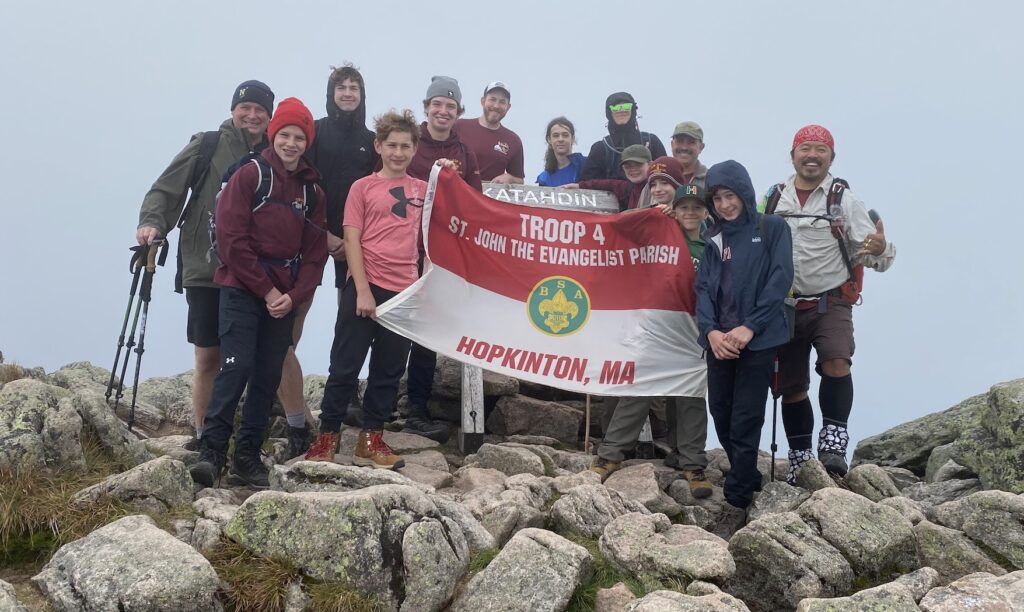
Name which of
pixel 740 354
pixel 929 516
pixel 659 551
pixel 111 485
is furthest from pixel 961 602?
pixel 111 485

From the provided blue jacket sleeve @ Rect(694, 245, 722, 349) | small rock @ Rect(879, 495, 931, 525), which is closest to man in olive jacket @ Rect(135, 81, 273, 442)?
blue jacket sleeve @ Rect(694, 245, 722, 349)

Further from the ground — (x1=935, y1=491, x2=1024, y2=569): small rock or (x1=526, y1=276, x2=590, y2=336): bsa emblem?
(x1=526, y1=276, x2=590, y2=336): bsa emblem

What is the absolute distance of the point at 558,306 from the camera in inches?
417

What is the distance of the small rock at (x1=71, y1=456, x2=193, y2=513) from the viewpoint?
23.4ft

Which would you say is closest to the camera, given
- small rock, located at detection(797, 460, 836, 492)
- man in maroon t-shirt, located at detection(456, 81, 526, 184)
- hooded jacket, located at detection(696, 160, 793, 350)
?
hooded jacket, located at detection(696, 160, 793, 350)

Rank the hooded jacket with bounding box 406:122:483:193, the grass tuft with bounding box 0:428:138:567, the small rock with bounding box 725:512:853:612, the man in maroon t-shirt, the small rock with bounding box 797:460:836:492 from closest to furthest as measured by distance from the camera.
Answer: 1. the grass tuft with bounding box 0:428:138:567
2. the small rock with bounding box 725:512:853:612
3. the small rock with bounding box 797:460:836:492
4. the hooded jacket with bounding box 406:122:483:193
5. the man in maroon t-shirt

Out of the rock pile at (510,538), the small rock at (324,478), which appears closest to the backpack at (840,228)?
A: the rock pile at (510,538)

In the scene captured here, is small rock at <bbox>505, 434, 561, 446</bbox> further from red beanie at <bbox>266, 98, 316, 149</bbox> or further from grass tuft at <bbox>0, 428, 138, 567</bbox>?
grass tuft at <bbox>0, 428, 138, 567</bbox>

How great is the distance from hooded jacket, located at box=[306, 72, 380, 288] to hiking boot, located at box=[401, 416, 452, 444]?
291cm

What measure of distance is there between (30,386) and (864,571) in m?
7.40

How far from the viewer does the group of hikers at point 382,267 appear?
850 centimetres

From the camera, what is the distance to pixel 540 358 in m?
10.4

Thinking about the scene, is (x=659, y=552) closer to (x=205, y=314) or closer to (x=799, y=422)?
(x=799, y=422)

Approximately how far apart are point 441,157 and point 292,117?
8.32 feet
